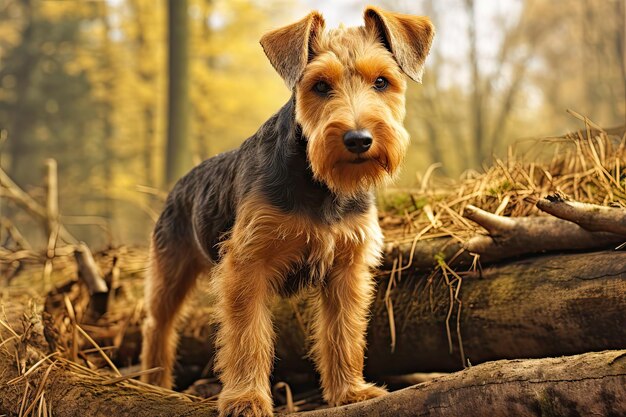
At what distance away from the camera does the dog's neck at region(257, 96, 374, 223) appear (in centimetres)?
340

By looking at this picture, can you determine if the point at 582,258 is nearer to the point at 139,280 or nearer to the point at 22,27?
the point at 139,280

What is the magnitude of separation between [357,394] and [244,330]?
78 cm

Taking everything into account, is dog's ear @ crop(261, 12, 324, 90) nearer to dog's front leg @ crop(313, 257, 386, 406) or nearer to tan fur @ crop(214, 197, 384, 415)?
tan fur @ crop(214, 197, 384, 415)

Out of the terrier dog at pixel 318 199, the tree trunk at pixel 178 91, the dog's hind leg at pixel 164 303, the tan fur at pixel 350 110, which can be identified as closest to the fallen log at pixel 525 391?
the terrier dog at pixel 318 199

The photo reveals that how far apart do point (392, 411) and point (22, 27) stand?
23630mm

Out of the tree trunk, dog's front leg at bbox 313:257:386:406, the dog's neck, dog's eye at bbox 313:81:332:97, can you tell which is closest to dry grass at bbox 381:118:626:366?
dog's front leg at bbox 313:257:386:406

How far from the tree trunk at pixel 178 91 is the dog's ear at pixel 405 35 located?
1098 cm

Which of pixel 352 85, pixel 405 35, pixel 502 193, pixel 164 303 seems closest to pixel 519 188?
pixel 502 193

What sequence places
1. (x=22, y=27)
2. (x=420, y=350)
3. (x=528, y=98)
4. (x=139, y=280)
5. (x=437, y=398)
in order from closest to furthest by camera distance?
(x=437, y=398) → (x=420, y=350) → (x=139, y=280) → (x=528, y=98) → (x=22, y=27)

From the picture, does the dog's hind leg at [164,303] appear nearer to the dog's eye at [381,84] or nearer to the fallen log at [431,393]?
the fallen log at [431,393]

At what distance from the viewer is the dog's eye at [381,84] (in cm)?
338

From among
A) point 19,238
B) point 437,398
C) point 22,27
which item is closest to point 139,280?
point 19,238

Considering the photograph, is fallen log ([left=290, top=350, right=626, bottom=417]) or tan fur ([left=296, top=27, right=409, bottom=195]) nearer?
fallen log ([left=290, top=350, right=626, bottom=417])

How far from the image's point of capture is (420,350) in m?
4.02
